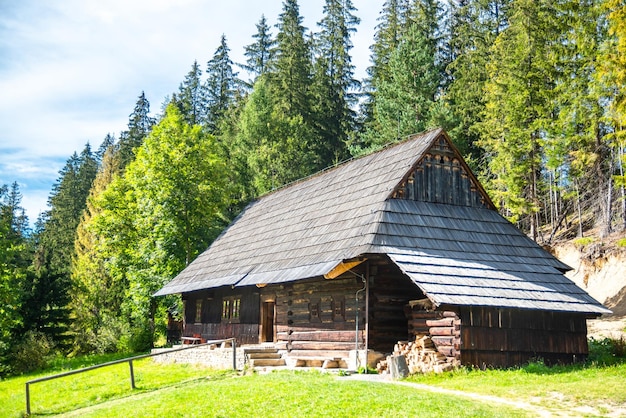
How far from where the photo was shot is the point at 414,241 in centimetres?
1794

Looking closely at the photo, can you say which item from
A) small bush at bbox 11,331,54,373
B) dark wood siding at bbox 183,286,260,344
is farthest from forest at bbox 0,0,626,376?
dark wood siding at bbox 183,286,260,344

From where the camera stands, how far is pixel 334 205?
72.9 ft

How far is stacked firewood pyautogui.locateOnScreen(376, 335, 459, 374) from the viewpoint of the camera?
1554cm

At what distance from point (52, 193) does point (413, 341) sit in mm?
71722

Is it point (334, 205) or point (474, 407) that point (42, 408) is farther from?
point (474, 407)

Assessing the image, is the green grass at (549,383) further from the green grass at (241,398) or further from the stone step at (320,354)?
the stone step at (320,354)

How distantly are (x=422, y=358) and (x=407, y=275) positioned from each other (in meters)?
2.09

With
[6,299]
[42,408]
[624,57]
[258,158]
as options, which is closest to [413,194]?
[624,57]

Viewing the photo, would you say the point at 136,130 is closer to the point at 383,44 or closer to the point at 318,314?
the point at 383,44

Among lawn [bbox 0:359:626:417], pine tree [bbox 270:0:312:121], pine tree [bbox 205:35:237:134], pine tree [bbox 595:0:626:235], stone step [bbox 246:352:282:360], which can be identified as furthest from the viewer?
pine tree [bbox 205:35:237:134]

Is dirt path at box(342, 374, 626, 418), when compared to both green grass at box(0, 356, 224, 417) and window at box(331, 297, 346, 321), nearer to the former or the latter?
window at box(331, 297, 346, 321)

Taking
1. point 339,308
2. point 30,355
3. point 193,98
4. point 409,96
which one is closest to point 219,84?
point 193,98

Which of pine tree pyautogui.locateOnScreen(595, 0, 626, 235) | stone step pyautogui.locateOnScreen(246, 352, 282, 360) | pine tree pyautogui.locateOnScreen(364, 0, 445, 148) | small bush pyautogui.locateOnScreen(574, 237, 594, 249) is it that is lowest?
stone step pyautogui.locateOnScreen(246, 352, 282, 360)

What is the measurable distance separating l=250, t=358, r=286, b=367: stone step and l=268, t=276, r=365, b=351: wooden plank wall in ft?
3.01
